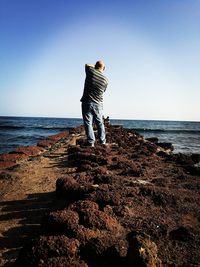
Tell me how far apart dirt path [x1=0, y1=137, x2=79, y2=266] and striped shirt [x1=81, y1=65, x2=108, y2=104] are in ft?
6.96

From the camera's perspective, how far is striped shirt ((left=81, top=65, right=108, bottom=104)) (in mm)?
6989

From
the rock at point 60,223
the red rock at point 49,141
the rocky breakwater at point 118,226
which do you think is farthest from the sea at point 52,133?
the rock at point 60,223

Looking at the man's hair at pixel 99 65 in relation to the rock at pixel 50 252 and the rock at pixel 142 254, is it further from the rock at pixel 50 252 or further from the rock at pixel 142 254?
the rock at pixel 142 254

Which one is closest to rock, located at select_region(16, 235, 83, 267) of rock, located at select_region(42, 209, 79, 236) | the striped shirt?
rock, located at select_region(42, 209, 79, 236)

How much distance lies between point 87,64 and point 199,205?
15.4 ft

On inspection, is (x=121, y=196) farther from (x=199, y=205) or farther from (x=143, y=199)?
(x=199, y=205)

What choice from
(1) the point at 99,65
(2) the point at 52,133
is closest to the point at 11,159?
(1) the point at 99,65

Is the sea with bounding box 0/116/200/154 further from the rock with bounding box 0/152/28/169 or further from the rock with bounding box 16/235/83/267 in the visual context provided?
the rock with bounding box 16/235/83/267

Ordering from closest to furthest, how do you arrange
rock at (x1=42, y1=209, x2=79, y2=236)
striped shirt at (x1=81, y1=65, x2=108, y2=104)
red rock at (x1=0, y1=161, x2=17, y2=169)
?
rock at (x1=42, y1=209, x2=79, y2=236)
red rock at (x1=0, y1=161, x2=17, y2=169)
striped shirt at (x1=81, y1=65, x2=108, y2=104)

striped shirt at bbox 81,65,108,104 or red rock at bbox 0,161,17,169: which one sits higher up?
striped shirt at bbox 81,65,108,104

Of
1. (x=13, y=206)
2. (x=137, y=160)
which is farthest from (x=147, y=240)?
(x=137, y=160)

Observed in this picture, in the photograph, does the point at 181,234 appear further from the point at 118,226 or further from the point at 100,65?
the point at 100,65

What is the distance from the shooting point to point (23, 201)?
11.2 feet

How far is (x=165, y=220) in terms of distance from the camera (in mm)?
2660
